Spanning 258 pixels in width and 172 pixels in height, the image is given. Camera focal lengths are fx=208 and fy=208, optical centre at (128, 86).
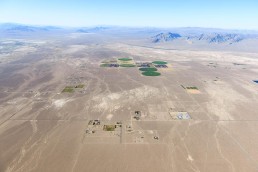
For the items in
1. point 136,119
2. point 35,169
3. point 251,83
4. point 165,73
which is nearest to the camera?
point 35,169

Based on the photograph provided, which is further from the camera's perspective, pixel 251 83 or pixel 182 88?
pixel 251 83

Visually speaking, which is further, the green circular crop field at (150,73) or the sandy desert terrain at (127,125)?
the green circular crop field at (150,73)

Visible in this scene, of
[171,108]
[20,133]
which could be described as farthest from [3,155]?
[171,108]

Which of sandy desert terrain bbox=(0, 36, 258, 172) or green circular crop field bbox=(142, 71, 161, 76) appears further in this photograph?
green circular crop field bbox=(142, 71, 161, 76)

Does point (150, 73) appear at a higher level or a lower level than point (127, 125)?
lower

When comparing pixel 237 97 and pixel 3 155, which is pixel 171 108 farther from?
pixel 3 155

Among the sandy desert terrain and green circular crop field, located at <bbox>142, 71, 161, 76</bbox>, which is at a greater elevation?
the sandy desert terrain

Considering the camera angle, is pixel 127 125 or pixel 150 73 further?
pixel 150 73

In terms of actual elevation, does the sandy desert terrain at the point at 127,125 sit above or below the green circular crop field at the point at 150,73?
above
